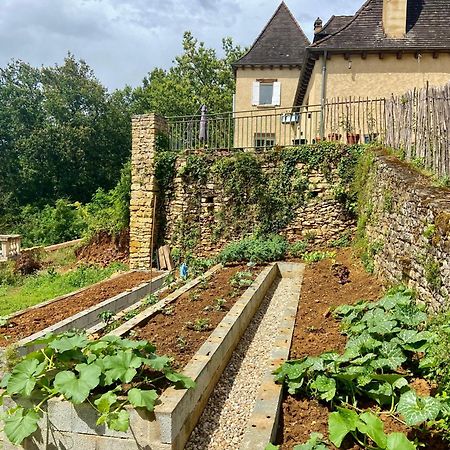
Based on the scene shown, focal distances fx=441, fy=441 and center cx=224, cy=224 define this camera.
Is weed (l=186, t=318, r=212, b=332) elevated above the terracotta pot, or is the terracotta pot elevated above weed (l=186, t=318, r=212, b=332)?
the terracotta pot

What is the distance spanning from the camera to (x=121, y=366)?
3414 millimetres

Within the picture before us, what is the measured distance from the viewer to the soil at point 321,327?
341cm

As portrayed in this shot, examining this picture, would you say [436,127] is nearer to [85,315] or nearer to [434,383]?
[434,383]

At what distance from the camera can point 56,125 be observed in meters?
32.4

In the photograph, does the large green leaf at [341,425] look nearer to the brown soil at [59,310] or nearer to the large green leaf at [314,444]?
the large green leaf at [314,444]

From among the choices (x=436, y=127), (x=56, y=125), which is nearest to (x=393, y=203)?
(x=436, y=127)

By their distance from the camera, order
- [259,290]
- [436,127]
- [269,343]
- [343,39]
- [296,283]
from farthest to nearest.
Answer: [343,39], [296,283], [259,290], [436,127], [269,343]

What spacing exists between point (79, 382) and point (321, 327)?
3.34 m

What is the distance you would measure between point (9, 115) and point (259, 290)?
32.0 m

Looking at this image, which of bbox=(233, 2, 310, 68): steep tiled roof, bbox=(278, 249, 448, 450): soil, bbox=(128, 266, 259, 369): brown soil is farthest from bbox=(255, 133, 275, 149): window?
bbox=(233, 2, 310, 68): steep tiled roof

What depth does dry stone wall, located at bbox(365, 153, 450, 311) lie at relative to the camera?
4.56 meters

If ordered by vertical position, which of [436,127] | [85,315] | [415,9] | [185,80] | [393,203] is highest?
[185,80]

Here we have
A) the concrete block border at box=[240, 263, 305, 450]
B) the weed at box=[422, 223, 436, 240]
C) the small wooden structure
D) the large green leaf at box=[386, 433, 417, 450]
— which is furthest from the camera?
the small wooden structure

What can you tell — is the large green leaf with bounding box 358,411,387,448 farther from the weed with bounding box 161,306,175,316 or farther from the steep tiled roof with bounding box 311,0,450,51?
the steep tiled roof with bounding box 311,0,450,51
